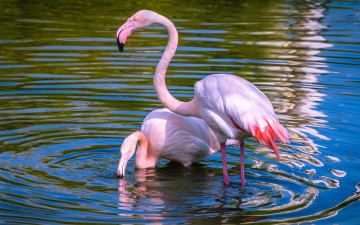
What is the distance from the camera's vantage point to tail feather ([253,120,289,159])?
5.16 metres

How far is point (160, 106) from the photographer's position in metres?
7.54

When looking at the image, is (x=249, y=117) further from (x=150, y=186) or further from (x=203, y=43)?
(x=203, y=43)

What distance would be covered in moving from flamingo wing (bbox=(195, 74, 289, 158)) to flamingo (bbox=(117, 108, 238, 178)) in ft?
2.13

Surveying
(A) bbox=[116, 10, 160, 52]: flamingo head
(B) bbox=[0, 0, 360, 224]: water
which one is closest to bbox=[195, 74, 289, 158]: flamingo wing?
(B) bbox=[0, 0, 360, 224]: water

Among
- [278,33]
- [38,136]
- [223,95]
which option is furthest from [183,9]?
[223,95]

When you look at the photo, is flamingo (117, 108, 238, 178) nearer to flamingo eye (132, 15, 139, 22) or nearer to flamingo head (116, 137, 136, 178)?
flamingo head (116, 137, 136, 178)

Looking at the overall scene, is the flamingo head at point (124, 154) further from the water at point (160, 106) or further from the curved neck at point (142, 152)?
the curved neck at point (142, 152)

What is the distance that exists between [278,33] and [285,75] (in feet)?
10.2

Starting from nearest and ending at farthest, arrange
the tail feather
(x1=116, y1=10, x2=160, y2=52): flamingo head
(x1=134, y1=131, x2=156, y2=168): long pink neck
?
the tail feather < (x1=116, y1=10, x2=160, y2=52): flamingo head < (x1=134, y1=131, x2=156, y2=168): long pink neck

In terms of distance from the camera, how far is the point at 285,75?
8.98m

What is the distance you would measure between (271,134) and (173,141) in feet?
3.82

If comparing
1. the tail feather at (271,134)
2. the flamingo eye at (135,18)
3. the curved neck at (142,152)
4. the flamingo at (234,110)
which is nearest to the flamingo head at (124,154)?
the curved neck at (142,152)

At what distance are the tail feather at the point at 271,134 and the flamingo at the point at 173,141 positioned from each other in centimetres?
86

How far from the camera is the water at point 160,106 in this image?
15.9ft
